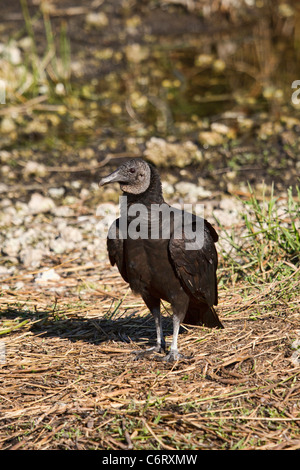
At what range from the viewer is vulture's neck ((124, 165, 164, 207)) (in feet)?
11.2

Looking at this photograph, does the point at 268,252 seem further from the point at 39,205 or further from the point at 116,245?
the point at 39,205

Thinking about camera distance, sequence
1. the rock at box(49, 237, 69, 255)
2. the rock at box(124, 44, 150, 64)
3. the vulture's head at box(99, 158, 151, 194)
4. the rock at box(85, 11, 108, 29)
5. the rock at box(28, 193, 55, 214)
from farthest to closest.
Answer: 1. the rock at box(85, 11, 108, 29)
2. the rock at box(124, 44, 150, 64)
3. the rock at box(28, 193, 55, 214)
4. the rock at box(49, 237, 69, 255)
5. the vulture's head at box(99, 158, 151, 194)

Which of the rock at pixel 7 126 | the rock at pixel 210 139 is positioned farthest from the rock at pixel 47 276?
the rock at pixel 7 126

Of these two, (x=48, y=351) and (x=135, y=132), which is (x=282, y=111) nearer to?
(x=135, y=132)

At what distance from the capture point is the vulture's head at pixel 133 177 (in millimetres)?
3410

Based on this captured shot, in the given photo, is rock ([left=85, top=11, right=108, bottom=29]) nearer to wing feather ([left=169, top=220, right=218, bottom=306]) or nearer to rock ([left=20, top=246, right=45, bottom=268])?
rock ([left=20, top=246, right=45, bottom=268])

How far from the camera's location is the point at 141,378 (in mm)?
3203

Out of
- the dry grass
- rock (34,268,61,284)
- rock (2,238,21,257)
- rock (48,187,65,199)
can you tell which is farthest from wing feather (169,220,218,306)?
rock (48,187,65,199)

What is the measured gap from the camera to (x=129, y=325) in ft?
12.8

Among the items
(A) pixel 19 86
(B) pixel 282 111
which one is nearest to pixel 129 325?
(B) pixel 282 111

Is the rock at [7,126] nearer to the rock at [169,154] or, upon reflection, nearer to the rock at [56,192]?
the rock at [56,192]

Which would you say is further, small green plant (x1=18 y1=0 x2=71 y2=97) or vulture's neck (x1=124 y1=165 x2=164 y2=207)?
small green plant (x1=18 y1=0 x2=71 y2=97)

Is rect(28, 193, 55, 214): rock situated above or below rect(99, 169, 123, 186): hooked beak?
below
